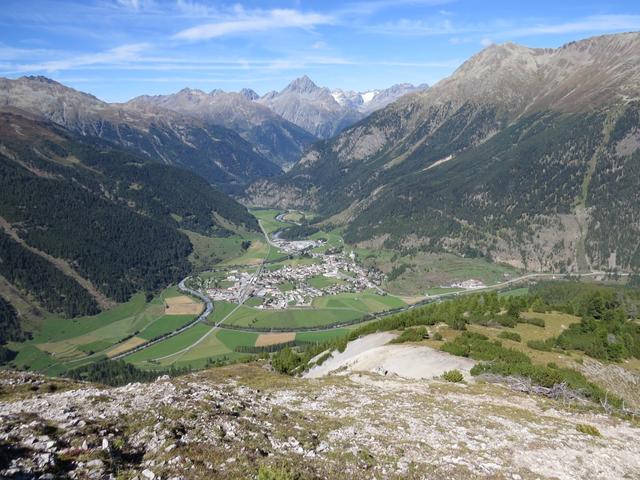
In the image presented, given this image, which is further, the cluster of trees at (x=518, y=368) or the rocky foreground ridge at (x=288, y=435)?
the cluster of trees at (x=518, y=368)

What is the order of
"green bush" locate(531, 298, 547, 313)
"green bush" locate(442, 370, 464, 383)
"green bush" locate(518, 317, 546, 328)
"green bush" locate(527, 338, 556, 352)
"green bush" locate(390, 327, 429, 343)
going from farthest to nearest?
"green bush" locate(531, 298, 547, 313) < "green bush" locate(518, 317, 546, 328) < "green bush" locate(390, 327, 429, 343) < "green bush" locate(527, 338, 556, 352) < "green bush" locate(442, 370, 464, 383)

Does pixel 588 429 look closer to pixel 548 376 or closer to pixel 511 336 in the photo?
pixel 548 376

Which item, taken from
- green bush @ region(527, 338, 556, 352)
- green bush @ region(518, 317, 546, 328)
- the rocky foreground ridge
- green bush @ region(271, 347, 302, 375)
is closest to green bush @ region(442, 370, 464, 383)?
the rocky foreground ridge

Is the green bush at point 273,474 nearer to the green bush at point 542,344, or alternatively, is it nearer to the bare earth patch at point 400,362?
the bare earth patch at point 400,362

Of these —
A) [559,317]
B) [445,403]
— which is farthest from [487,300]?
[445,403]

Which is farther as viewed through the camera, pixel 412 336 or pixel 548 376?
pixel 412 336

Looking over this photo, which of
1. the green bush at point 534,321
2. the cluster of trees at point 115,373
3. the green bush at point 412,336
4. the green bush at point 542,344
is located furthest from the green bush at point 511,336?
the cluster of trees at point 115,373

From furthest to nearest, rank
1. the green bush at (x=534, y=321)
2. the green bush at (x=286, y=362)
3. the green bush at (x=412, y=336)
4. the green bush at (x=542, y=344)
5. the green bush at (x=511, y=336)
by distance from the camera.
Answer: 1. the green bush at (x=534, y=321)
2. the green bush at (x=511, y=336)
3. the green bush at (x=286, y=362)
4. the green bush at (x=412, y=336)
5. the green bush at (x=542, y=344)

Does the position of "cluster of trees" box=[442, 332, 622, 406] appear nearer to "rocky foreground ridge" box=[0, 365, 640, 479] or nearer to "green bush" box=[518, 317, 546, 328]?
"rocky foreground ridge" box=[0, 365, 640, 479]

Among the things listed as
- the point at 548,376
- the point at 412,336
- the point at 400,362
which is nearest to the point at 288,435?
the point at 548,376

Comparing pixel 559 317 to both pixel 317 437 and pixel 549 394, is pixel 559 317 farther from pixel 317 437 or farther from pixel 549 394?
pixel 317 437
